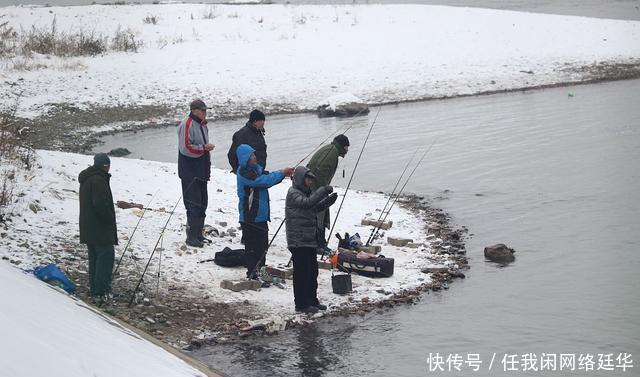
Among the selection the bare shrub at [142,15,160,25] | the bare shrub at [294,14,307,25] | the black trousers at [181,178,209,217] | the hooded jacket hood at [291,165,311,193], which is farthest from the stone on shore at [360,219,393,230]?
the bare shrub at [142,15,160,25]

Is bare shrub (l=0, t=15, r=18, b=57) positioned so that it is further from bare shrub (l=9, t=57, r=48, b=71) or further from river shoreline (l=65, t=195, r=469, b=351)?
river shoreline (l=65, t=195, r=469, b=351)

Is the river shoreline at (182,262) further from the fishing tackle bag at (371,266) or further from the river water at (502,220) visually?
the river water at (502,220)

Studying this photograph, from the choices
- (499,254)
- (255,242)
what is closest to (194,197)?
(255,242)

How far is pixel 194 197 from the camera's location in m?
11.8

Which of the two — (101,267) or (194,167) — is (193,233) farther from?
(101,267)

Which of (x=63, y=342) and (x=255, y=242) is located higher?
(x=255, y=242)

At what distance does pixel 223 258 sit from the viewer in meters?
11.3

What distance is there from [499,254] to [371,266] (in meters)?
2.11

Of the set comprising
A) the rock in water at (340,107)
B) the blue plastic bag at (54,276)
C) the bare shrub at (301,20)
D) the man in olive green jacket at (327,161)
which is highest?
the bare shrub at (301,20)

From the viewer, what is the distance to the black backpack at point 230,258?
11.3 meters

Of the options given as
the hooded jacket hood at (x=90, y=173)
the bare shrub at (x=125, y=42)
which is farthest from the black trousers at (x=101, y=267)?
the bare shrub at (x=125, y=42)

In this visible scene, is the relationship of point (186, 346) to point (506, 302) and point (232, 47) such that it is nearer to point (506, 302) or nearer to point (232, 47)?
point (506, 302)

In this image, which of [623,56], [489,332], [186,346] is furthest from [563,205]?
[623,56]

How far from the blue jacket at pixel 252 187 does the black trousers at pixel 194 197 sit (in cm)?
126
